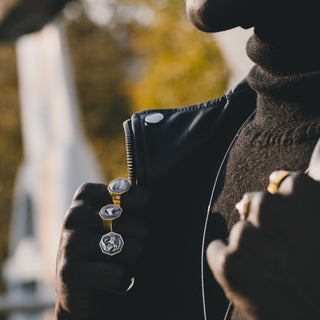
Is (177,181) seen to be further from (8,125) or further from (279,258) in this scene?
(8,125)

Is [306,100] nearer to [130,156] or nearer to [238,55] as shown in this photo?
[130,156]

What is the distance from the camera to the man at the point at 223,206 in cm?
83

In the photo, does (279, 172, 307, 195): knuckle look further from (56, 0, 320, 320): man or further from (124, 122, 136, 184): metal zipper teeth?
(124, 122, 136, 184): metal zipper teeth

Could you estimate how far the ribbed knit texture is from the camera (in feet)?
3.54

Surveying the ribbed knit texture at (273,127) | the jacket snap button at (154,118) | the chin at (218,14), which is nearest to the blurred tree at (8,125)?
the jacket snap button at (154,118)

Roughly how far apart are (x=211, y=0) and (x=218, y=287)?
510 mm

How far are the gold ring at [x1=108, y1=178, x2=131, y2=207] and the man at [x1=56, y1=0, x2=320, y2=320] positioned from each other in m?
0.01

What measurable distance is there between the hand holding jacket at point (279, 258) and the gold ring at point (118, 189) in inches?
17.2

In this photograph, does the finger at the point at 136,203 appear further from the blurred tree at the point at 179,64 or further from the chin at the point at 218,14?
the blurred tree at the point at 179,64

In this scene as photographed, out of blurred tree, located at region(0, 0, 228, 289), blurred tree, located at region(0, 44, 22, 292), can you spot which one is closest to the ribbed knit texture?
blurred tree, located at region(0, 0, 228, 289)

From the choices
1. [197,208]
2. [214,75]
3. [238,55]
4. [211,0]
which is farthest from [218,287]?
[214,75]

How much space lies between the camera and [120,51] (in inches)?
731

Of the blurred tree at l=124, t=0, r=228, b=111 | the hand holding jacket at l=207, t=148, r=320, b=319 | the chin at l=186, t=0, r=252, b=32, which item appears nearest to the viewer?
the hand holding jacket at l=207, t=148, r=320, b=319

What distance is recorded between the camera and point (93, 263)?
1.17 m
